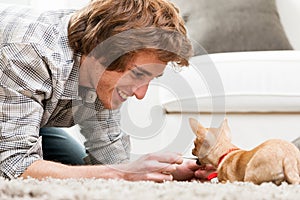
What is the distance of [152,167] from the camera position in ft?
3.56

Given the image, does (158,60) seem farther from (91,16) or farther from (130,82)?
(91,16)

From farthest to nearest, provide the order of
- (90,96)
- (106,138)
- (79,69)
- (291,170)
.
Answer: (106,138) → (90,96) → (79,69) → (291,170)

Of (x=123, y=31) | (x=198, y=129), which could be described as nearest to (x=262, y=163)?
(x=198, y=129)

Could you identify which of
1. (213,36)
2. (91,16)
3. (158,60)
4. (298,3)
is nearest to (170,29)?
(158,60)

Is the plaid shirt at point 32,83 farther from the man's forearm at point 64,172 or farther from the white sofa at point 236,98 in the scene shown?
the white sofa at point 236,98

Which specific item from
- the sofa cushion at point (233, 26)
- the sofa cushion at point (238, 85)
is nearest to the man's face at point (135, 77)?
the sofa cushion at point (238, 85)

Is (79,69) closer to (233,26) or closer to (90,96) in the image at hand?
(90,96)

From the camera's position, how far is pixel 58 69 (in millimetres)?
1196

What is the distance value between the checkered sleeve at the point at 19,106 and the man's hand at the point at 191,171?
346 mm

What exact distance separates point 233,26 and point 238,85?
506 mm

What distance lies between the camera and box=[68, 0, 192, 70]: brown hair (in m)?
1.24

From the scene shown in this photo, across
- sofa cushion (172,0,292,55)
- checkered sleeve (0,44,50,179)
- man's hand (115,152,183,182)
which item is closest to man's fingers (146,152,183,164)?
man's hand (115,152,183,182)

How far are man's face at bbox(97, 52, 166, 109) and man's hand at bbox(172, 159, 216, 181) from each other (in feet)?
0.68

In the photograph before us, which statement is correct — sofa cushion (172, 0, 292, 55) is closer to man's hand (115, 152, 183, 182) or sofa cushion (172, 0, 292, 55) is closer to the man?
the man
